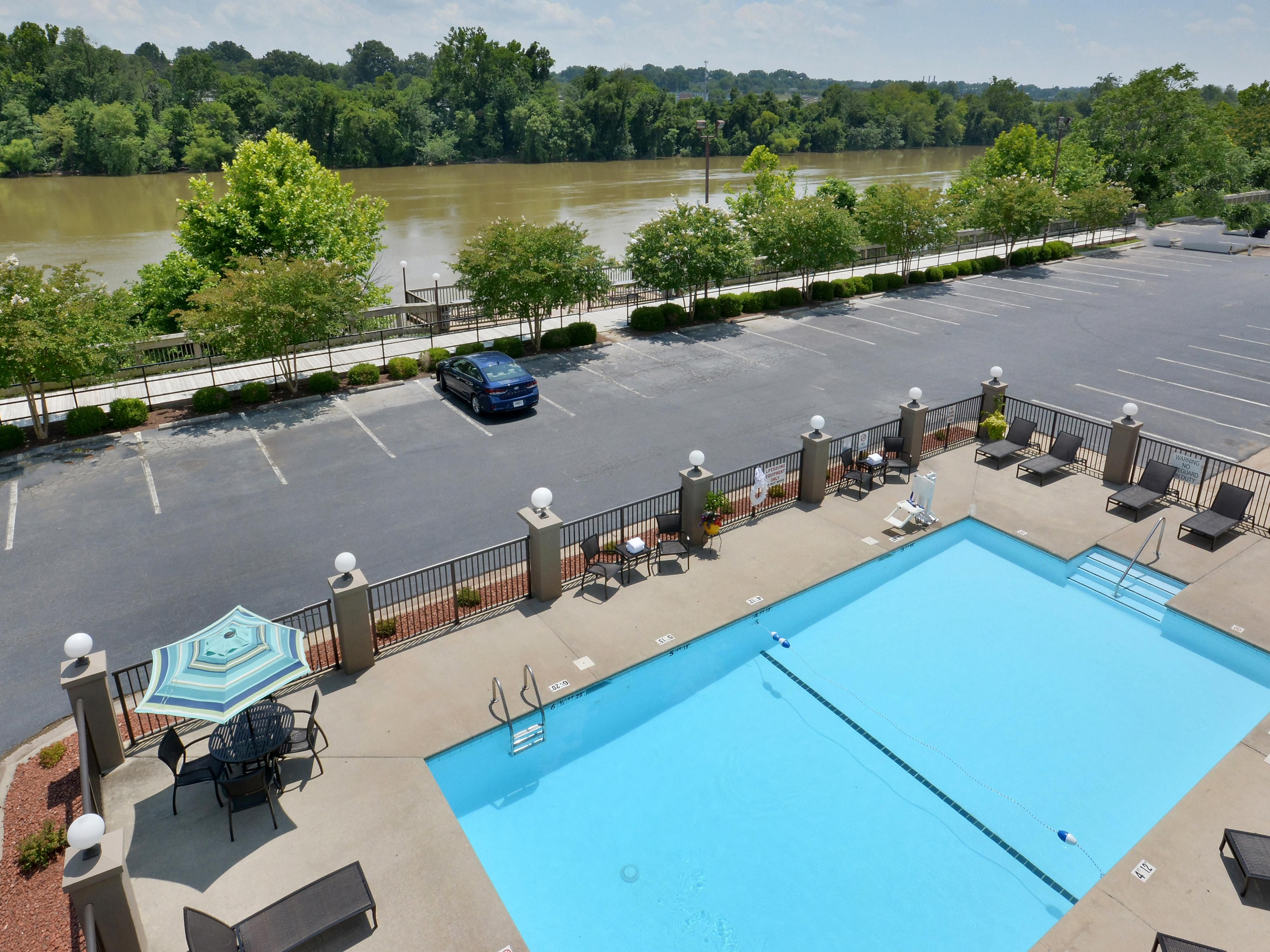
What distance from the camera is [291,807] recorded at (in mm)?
8695

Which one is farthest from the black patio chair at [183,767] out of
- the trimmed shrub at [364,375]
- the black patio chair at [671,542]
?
the trimmed shrub at [364,375]

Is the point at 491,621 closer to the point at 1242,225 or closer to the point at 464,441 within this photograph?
the point at 464,441

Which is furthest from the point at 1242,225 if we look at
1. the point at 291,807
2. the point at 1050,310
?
the point at 291,807

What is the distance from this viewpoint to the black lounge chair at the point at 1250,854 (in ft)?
25.1

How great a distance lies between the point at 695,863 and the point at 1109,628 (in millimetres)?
7899

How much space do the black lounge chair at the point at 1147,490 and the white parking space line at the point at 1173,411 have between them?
601cm

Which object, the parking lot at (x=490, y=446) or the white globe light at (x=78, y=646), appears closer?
the white globe light at (x=78, y=646)

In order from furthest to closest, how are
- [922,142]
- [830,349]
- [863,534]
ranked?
[922,142] < [830,349] < [863,534]

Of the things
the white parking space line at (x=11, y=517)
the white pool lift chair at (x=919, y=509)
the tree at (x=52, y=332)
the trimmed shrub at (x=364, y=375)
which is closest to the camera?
the white parking space line at (x=11, y=517)

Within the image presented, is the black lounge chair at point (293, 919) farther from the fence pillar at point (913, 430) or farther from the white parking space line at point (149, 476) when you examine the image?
Result: the fence pillar at point (913, 430)

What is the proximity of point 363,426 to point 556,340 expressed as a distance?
800cm

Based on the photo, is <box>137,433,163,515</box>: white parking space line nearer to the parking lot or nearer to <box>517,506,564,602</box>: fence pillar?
the parking lot

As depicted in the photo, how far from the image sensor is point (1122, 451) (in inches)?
626

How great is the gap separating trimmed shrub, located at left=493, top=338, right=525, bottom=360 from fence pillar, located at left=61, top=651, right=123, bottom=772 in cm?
1719
